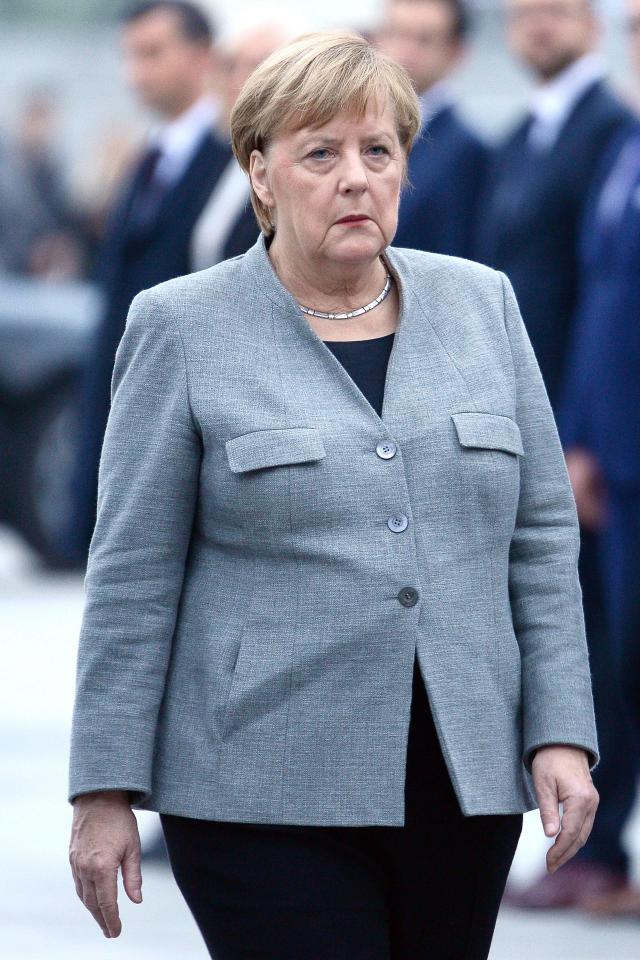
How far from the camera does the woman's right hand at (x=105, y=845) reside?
290 cm

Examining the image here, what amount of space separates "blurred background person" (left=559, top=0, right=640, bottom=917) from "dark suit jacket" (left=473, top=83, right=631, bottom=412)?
63mm

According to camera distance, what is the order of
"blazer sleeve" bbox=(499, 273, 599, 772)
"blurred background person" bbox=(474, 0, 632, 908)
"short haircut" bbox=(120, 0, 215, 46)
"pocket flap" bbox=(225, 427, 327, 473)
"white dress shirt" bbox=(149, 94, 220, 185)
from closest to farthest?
"pocket flap" bbox=(225, 427, 327, 473), "blazer sleeve" bbox=(499, 273, 599, 772), "blurred background person" bbox=(474, 0, 632, 908), "white dress shirt" bbox=(149, 94, 220, 185), "short haircut" bbox=(120, 0, 215, 46)

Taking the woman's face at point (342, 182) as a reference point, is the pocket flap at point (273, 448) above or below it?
below

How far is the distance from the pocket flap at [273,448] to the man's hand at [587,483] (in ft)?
8.13

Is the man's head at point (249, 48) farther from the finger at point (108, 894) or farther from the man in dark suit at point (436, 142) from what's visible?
the finger at point (108, 894)

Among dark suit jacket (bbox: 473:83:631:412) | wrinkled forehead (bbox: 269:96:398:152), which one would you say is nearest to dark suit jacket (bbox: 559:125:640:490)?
dark suit jacket (bbox: 473:83:631:412)

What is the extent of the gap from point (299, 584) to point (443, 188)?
3.07 meters

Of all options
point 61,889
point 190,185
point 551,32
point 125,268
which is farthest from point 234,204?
point 61,889

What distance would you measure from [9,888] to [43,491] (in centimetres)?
587

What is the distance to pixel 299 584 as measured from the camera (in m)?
2.84

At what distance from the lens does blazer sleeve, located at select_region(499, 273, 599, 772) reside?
9.58ft

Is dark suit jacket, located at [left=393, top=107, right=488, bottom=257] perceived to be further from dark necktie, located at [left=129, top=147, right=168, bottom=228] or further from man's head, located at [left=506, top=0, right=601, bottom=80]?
dark necktie, located at [left=129, top=147, right=168, bottom=228]

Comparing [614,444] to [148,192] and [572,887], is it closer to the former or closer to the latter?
[572,887]

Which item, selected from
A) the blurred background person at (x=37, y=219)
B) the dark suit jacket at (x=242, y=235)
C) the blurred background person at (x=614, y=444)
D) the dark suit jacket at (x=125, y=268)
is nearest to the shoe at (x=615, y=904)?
the blurred background person at (x=614, y=444)
